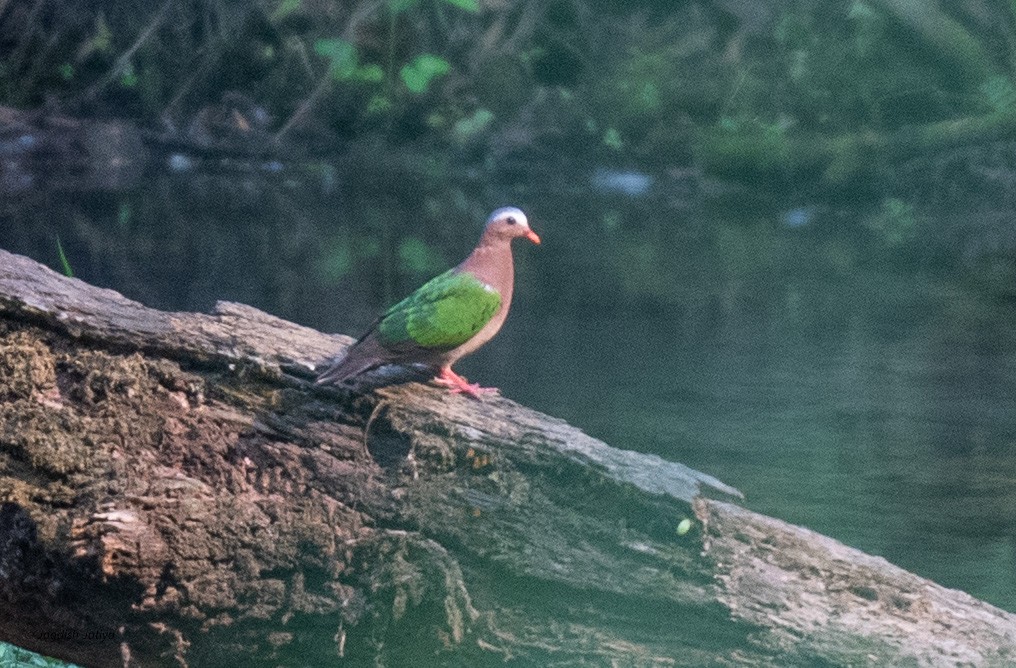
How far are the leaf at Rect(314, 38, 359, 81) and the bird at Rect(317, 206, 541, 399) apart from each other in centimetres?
1275

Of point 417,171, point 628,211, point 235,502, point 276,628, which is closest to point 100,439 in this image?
point 235,502

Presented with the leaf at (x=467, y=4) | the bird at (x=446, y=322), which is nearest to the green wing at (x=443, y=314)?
the bird at (x=446, y=322)

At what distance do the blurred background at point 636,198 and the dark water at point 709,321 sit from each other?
0.02 meters

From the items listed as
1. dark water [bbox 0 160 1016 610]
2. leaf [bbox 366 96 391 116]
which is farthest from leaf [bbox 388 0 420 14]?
dark water [bbox 0 160 1016 610]

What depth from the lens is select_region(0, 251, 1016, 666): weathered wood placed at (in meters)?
2.39

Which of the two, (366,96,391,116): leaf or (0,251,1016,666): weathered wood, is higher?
(366,96,391,116): leaf

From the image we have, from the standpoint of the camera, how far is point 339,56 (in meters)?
15.4

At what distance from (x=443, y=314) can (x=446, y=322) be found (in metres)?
0.02

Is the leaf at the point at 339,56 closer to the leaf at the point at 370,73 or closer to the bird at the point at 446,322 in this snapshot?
the leaf at the point at 370,73

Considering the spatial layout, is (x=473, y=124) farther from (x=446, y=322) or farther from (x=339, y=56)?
(x=446, y=322)

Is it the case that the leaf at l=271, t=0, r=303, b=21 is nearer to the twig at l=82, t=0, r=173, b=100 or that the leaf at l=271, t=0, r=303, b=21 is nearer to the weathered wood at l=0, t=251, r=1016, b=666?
the twig at l=82, t=0, r=173, b=100

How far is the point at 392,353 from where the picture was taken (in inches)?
102

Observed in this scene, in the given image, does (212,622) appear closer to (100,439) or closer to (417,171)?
(100,439)

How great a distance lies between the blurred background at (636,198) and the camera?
4902mm
